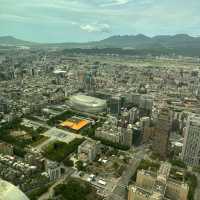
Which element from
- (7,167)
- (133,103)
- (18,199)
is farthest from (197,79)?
(18,199)

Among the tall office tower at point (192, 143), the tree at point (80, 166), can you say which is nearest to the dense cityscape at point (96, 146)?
the tall office tower at point (192, 143)

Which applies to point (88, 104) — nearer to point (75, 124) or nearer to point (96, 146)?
point (75, 124)

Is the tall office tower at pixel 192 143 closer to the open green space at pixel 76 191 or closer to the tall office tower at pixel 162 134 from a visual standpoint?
the tall office tower at pixel 162 134

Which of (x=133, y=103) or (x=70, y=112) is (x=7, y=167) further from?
(x=133, y=103)

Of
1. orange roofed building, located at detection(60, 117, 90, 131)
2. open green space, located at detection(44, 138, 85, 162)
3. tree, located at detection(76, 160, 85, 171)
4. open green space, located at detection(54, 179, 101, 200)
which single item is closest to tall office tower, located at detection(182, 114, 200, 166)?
tree, located at detection(76, 160, 85, 171)

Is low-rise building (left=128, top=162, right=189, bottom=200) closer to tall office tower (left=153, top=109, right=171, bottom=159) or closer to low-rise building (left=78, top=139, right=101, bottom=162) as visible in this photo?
tall office tower (left=153, top=109, right=171, bottom=159)
